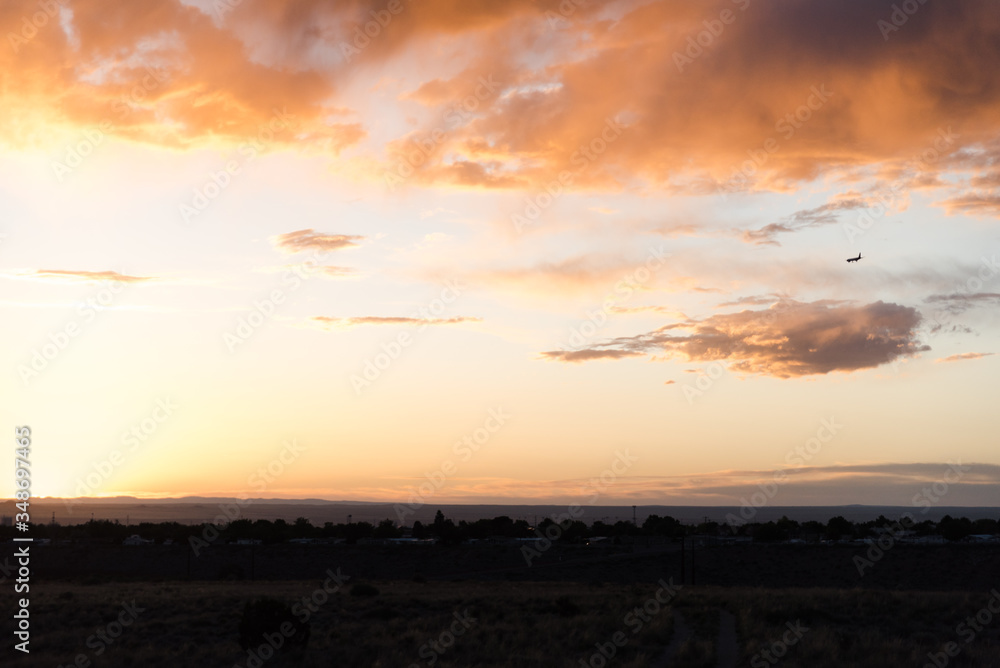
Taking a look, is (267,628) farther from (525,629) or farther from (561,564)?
(561,564)

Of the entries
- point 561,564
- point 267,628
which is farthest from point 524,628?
point 561,564

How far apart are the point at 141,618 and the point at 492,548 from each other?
197 ft

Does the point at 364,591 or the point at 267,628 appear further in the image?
the point at 364,591

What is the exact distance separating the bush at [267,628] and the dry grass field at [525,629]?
0.61m

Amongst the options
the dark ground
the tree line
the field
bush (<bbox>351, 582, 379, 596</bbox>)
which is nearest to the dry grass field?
the field

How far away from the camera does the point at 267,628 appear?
27109 millimetres

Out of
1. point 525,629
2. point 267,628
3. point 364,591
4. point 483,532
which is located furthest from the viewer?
point 483,532

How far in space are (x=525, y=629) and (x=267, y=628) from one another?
951cm

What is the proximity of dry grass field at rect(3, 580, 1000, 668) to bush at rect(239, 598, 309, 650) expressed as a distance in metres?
0.61

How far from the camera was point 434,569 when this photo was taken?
259 feet

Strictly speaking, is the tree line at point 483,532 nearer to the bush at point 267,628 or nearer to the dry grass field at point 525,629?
the dry grass field at point 525,629

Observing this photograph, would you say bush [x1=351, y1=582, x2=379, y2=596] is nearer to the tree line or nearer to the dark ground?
the dark ground

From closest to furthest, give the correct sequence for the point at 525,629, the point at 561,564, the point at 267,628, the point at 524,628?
the point at 267,628, the point at 525,629, the point at 524,628, the point at 561,564

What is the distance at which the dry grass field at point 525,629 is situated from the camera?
25469mm
